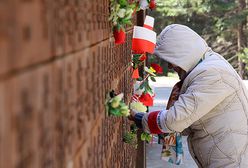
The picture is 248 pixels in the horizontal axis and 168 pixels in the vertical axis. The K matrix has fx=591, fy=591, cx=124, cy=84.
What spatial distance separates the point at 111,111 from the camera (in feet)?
7.55

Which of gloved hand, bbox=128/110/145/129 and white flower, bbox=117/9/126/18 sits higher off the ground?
white flower, bbox=117/9/126/18

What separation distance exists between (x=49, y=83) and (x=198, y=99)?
2879 millimetres

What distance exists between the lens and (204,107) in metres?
3.96

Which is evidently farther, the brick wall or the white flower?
the white flower

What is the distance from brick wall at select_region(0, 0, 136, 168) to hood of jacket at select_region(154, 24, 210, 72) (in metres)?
2.20

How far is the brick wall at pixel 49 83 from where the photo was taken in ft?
2.81

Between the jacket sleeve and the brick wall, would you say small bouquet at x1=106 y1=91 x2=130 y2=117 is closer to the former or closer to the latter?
the brick wall

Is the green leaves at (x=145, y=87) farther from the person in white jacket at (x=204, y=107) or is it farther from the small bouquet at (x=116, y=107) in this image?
the small bouquet at (x=116, y=107)

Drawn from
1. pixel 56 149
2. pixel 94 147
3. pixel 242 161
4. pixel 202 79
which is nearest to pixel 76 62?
pixel 56 149

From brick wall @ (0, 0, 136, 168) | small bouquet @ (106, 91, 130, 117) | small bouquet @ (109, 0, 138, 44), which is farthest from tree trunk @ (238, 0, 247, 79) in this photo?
brick wall @ (0, 0, 136, 168)

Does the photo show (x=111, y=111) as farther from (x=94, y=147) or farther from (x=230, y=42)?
(x=230, y=42)

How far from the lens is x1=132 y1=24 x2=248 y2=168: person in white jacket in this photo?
3.98 meters

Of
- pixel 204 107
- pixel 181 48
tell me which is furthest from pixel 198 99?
pixel 181 48

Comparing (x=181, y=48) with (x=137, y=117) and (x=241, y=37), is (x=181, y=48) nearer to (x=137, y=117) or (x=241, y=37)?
(x=137, y=117)
